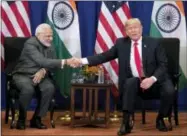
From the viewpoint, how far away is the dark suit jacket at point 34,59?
500 centimetres

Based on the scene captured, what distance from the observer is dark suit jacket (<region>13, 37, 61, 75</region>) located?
197 inches

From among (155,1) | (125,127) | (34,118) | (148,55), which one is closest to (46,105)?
(34,118)

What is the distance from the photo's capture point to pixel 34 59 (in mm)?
4984

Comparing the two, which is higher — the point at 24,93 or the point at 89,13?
the point at 89,13

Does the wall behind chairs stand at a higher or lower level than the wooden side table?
higher

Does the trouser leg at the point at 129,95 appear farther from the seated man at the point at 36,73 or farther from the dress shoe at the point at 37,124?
the dress shoe at the point at 37,124

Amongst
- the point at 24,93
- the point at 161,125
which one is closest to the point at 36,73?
the point at 24,93

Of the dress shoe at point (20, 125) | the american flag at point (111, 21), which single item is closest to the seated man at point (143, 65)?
the american flag at point (111, 21)

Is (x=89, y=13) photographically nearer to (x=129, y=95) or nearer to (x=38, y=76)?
(x=38, y=76)

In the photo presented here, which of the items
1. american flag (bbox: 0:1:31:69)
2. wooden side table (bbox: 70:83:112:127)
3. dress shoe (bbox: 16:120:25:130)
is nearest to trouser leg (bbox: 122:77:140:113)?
wooden side table (bbox: 70:83:112:127)

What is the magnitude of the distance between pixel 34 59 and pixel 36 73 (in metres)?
0.17

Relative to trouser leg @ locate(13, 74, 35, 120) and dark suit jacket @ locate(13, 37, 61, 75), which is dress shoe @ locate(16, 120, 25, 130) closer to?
trouser leg @ locate(13, 74, 35, 120)

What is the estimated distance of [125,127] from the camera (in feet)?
15.2

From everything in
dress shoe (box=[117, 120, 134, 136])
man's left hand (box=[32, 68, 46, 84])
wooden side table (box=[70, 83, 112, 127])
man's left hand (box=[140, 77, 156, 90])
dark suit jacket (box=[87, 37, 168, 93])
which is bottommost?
dress shoe (box=[117, 120, 134, 136])
